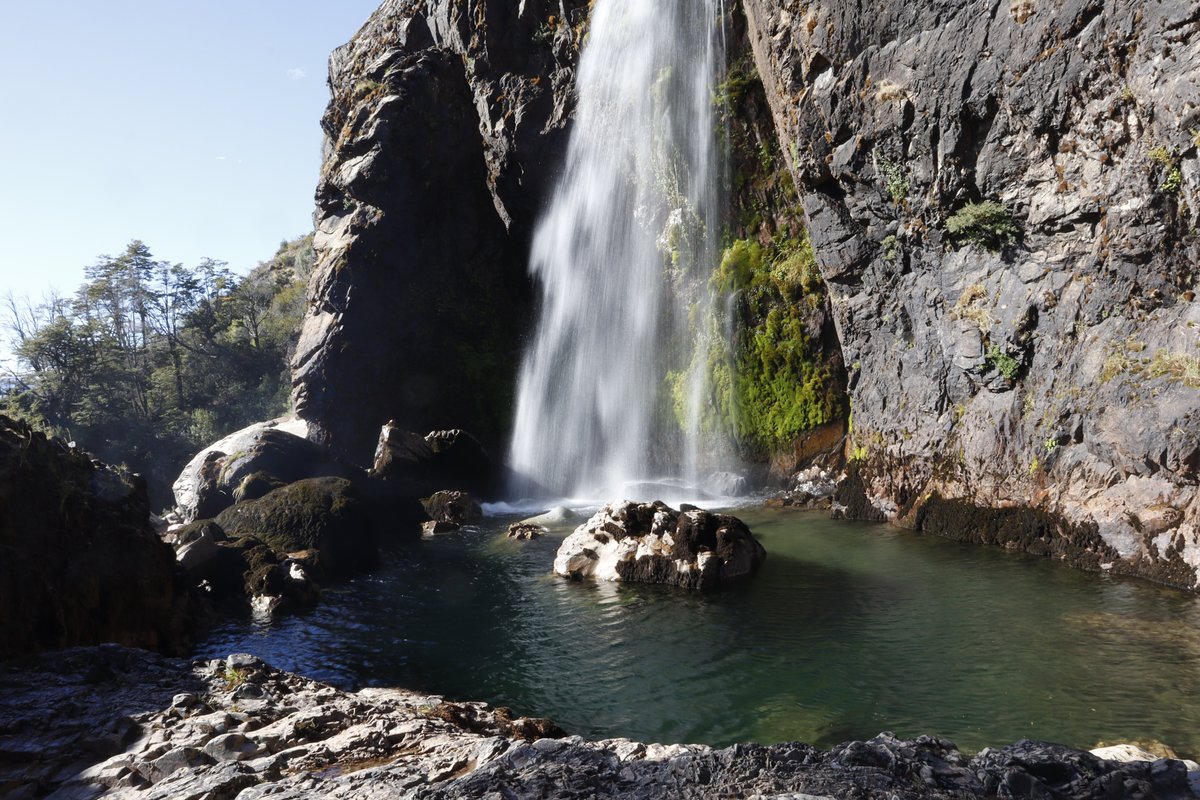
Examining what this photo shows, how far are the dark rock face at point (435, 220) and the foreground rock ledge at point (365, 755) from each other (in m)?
20.2

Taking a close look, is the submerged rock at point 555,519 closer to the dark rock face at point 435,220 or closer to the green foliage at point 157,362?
the dark rock face at point 435,220

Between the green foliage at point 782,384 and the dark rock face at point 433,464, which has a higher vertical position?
the green foliage at point 782,384

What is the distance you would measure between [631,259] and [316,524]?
1292 cm

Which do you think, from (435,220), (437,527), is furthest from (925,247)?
(435,220)

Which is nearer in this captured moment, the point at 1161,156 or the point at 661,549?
the point at 1161,156

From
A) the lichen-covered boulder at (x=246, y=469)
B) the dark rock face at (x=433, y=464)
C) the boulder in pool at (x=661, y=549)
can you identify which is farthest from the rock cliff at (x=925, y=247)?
the boulder in pool at (x=661, y=549)

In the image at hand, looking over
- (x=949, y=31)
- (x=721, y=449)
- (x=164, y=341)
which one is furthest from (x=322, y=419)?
(x=164, y=341)

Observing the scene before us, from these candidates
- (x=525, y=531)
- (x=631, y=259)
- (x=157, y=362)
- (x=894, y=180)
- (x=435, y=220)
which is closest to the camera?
(x=894, y=180)

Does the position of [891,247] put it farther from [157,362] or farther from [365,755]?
[157,362]

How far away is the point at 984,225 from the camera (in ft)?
44.2

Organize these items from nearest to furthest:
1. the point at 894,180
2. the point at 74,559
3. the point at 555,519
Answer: the point at 74,559 < the point at 894,180 < the point at 555,519

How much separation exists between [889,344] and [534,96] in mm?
16023

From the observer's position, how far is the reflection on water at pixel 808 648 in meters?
7.07

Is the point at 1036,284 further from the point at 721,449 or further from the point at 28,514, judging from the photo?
the point at 28,514
